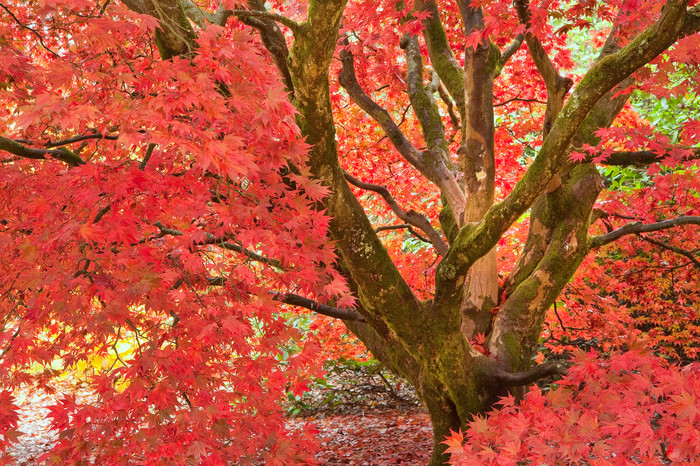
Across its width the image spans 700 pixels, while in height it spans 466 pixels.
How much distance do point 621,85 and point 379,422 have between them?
17.7 feet

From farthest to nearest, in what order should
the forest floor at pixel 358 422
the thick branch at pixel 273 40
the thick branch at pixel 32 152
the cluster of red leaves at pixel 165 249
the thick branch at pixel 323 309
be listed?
the forest floor at pixel 358 422
the thick branch at pixel 323 309
the thick branch at pixel 273 40
the thick branch at pixel 32 152
the cluster of red leaves at pixel 165 249

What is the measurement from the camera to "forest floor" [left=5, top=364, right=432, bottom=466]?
639 centimetres

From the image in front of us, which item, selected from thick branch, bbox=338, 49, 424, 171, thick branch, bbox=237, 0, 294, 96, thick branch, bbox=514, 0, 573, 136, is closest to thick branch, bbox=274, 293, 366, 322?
Answer: thick branch, bbox=237, 0, 294, 96

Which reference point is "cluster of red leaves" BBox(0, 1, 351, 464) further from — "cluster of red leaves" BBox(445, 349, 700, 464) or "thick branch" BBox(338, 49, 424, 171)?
"thick branch" BBox(338, 49, 424, 171)

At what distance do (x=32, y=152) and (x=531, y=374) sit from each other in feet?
10.9

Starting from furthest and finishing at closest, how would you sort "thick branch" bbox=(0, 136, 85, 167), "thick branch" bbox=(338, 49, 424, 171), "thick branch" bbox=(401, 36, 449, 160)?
1. "thick branch" bbox=(401, 36, 449, 160)
2. "thick branch" bbox=(338, 49, 424, 171)
3. "thick branch" bbox=(0, 136, 85, 167)

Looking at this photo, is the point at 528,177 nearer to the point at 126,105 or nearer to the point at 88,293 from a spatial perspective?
the point at 126,105

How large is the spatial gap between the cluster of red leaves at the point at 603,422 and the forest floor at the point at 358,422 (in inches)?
131

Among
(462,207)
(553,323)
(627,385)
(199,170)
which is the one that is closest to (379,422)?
(553,323)

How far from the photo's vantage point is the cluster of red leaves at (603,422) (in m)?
2.25

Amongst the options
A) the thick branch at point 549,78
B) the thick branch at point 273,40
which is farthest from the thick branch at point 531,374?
the thick branch at point 273,40

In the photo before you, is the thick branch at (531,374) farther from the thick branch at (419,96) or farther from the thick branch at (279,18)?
the thick branch at (279,18)

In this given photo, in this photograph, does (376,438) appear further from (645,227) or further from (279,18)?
(279,18)

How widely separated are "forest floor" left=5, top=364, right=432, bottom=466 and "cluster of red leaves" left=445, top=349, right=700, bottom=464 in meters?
3.33
